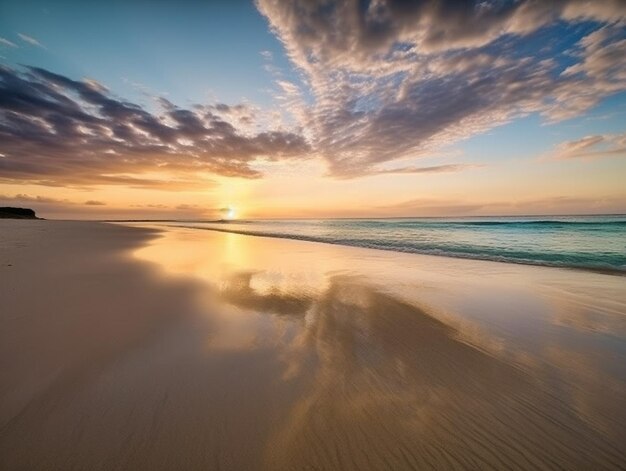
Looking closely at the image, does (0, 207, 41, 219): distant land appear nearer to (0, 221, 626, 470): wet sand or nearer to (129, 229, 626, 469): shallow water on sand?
(0, 221, 626, 470): wet sand

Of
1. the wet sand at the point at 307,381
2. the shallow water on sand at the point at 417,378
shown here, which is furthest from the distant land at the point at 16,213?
the shallow water on sand at the point at 417,378

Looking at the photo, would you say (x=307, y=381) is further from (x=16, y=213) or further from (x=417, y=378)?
(x=16, y=213)

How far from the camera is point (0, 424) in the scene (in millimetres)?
2887

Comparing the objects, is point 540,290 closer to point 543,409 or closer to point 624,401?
point 624,401

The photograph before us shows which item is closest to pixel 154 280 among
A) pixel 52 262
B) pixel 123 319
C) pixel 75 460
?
pixel 123 319

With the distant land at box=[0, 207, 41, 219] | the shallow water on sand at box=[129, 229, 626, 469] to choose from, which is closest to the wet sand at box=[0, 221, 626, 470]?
the shallow water on sand at box=[129, 229, 626, 469]

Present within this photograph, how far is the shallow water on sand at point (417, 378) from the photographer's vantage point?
9.08ft

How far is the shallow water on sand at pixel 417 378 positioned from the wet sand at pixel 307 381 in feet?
0.07

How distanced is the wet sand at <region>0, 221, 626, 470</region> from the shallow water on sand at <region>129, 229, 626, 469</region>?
2 centimetres

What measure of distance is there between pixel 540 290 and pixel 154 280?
488 inches

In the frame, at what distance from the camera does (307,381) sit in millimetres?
3877

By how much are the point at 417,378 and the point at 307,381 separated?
1.49 metres

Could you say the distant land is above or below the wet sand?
above

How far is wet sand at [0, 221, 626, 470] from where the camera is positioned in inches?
106
